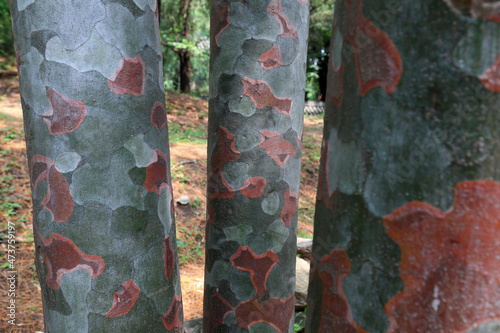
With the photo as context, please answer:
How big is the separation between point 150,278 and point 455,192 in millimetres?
741

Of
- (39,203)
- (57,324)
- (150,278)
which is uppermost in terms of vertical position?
(39,203)

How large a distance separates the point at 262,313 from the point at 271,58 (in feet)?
3.11

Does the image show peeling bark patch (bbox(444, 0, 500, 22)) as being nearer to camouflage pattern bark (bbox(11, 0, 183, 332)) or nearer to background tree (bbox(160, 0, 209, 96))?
camouflage pattern bark (bbox(11, 0, 183, 332))

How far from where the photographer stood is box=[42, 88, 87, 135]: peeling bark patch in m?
0.83

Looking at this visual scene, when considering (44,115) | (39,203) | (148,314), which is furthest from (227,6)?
(148,314)

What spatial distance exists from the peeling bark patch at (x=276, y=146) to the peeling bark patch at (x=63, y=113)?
0.67 metres

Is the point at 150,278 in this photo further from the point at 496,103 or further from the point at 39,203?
the point at 496,103

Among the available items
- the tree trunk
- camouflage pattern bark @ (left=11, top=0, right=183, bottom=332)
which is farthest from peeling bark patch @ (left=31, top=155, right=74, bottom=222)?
the tree trunk

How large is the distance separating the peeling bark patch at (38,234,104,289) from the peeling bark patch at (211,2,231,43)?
92 centimetres

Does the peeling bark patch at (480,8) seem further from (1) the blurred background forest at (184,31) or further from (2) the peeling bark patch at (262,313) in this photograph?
(1) the blurred background forest at (184,31)

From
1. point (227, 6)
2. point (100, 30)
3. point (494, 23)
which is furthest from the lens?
point (227, 6)

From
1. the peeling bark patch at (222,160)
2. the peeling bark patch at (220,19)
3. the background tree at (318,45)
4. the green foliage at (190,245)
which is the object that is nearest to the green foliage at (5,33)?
the green foliage at (190,245)

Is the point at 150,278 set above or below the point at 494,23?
below

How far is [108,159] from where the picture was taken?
840 mm
